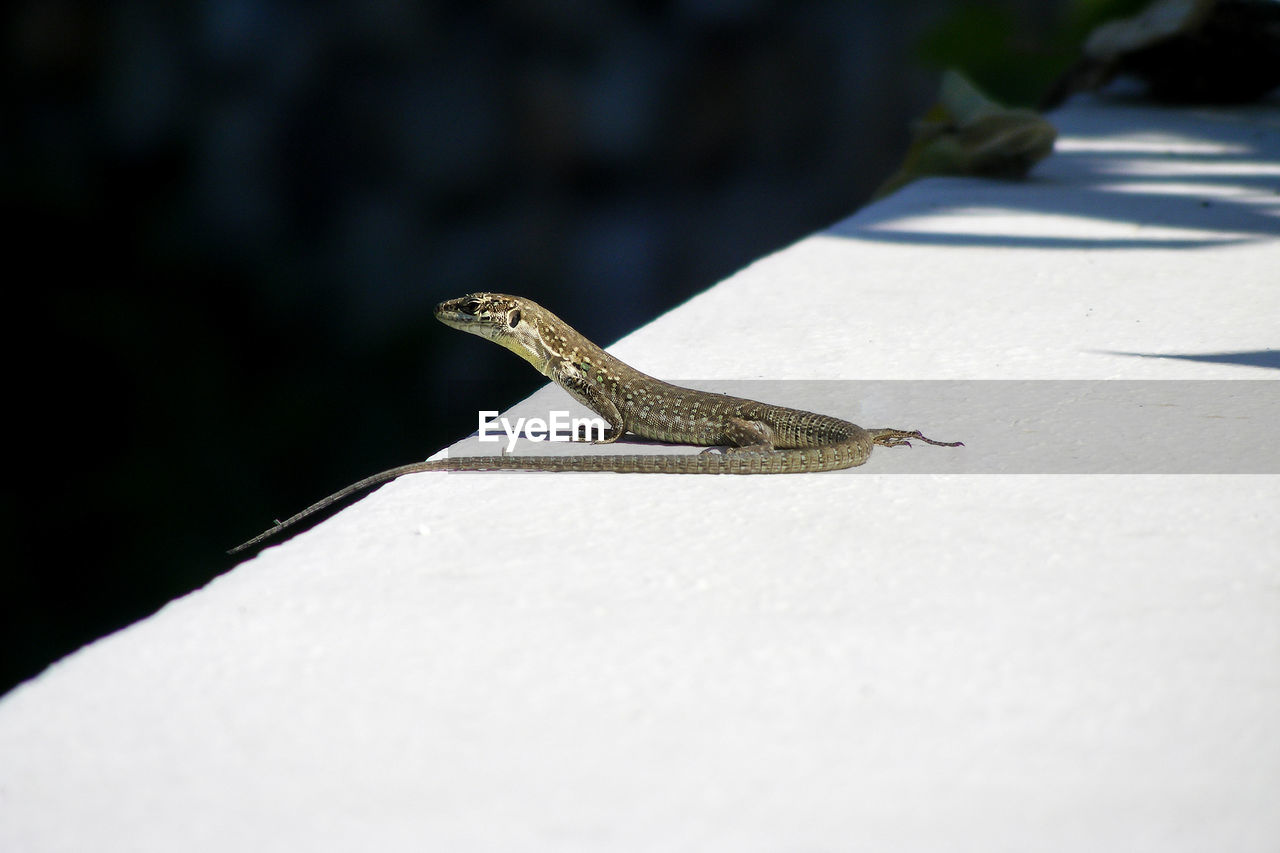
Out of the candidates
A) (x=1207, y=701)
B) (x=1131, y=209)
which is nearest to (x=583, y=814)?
(x=1207, y=701)

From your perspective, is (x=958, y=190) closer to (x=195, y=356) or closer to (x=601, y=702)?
(x=601, y=702)

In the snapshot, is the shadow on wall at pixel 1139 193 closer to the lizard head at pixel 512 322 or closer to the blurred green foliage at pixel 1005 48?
the lizard head at pixel 512 322

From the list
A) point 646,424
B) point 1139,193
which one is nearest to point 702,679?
point 646,424

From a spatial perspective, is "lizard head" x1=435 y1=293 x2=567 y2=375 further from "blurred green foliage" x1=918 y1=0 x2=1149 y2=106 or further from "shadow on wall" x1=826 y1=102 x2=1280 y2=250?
"blurred green foliage" x1=918 y1=0 x2=1149 y2=106

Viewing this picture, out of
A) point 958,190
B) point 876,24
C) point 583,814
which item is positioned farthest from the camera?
point 876,24

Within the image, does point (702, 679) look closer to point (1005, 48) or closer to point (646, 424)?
point (646, 424)
